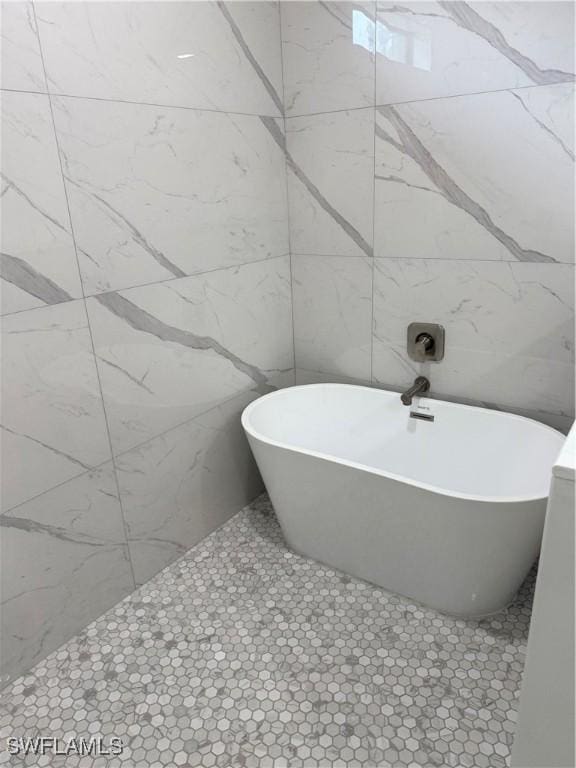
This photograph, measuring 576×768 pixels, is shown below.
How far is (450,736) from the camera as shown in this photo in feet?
4.87

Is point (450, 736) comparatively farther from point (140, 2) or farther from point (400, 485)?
point (140, 2)

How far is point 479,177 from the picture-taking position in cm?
194

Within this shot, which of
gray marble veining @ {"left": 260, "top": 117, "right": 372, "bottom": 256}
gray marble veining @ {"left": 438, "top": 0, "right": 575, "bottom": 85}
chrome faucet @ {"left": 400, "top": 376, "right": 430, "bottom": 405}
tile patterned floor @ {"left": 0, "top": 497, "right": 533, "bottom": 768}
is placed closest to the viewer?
tile patterned floor @ {"left": 0, "top": 497, "right": 533, "bottom": 768}

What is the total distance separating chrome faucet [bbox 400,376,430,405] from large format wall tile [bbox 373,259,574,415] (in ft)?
0.12

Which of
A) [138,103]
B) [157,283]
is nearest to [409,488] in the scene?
[157,283]

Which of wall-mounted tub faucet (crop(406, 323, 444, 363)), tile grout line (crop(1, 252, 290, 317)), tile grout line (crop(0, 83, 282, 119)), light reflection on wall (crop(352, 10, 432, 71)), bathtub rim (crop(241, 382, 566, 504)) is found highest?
light reflection on wall (crop(352, 10, 432, 71))

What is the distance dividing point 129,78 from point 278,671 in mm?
1865

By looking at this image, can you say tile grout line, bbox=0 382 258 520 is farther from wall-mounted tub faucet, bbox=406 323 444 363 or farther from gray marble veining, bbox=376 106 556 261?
gray marble veining, bbox=376 106 556 261

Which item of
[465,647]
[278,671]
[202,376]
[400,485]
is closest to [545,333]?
[400,485]

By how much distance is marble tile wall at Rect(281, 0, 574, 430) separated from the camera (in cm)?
179

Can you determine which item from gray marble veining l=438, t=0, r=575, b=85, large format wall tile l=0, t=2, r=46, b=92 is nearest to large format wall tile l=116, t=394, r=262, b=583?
large format wall tile l=0, t=2, r=46, b=92

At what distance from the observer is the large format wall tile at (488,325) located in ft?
6.35

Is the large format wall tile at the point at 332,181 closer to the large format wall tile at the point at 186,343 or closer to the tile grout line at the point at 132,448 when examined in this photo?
the large format wall tile at the point at 186,343

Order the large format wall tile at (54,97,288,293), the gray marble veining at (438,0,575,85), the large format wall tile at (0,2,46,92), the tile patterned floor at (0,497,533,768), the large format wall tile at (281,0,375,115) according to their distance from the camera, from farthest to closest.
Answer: the large format wall tile at (281,0,375,115) < the gray marble veining at (438,0,575,85) < the large format wall tile at (54,97,288,293) < the tile patterned floor at (0,497,533,768) < the large format wall tile at (0,2,46,92)
